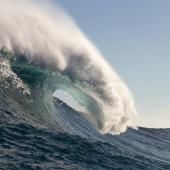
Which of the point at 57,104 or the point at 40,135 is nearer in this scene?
the point at 40,135

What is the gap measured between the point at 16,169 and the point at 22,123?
6.22 metres

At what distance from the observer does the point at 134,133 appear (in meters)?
37.4

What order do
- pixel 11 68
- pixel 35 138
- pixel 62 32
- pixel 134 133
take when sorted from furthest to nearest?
1. pixel 134 133
2. pixel 62 32
3. pixel 11 68
4. pixel 35 138

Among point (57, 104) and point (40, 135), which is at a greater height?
point (57, 104)

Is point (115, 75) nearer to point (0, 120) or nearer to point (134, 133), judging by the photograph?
point (134, 133)

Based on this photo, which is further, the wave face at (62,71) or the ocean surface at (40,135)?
the wave face at (62,71)

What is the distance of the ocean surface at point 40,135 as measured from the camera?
14234 mm

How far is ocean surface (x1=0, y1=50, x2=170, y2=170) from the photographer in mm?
14234

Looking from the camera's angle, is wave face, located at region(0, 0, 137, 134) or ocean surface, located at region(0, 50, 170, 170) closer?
ocean surface, located at region(0, 50, 170, 170)

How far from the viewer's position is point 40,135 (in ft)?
57.0

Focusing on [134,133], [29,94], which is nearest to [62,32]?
[29,94]

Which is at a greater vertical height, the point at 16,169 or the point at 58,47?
the point at 58,47

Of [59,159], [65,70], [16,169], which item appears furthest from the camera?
[65,70]

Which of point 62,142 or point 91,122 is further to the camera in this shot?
point 91,122
